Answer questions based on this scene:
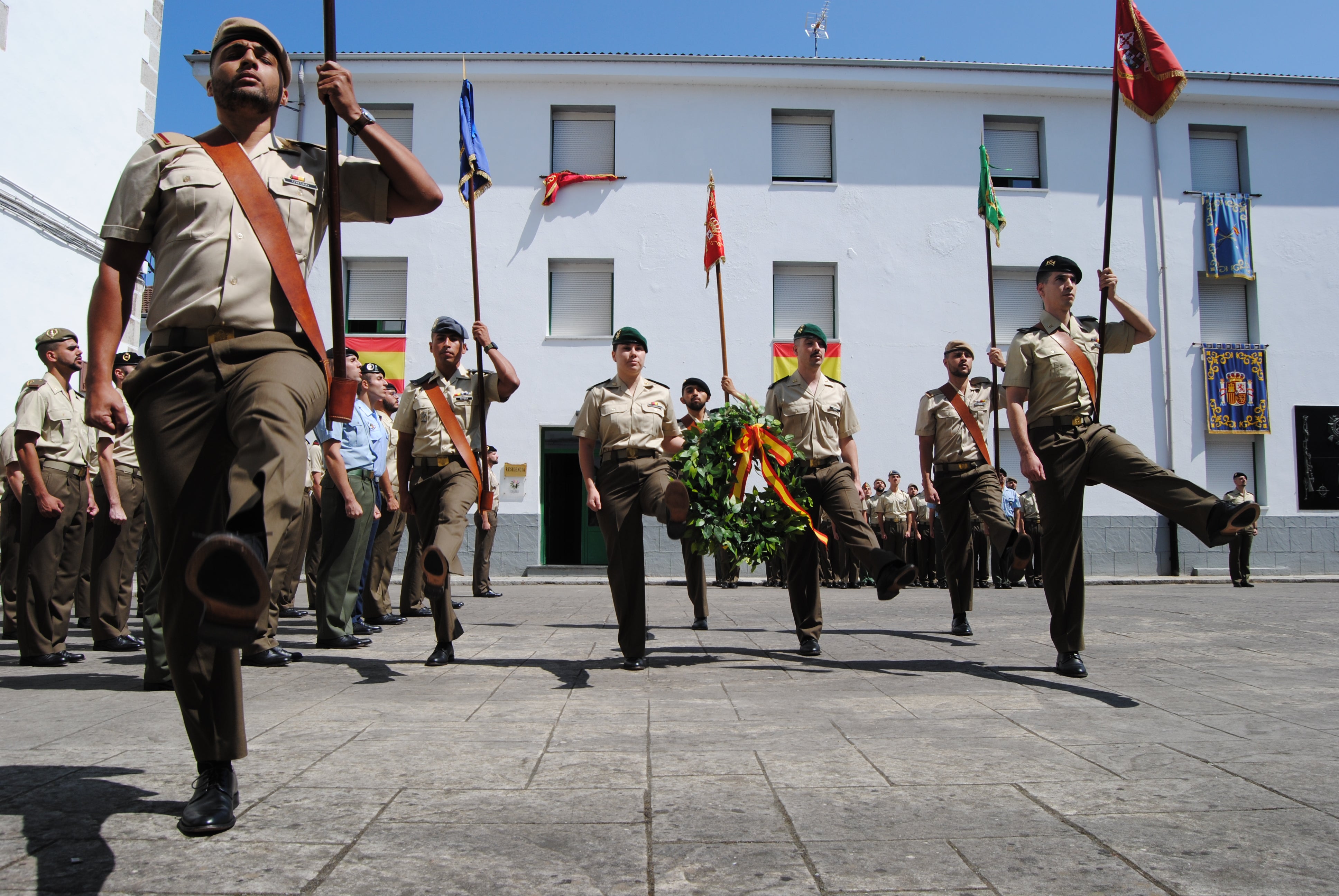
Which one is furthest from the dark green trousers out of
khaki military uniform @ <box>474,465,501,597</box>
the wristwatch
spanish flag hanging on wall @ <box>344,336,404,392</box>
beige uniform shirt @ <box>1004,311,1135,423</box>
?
spanish flag hanging on wall @ <box>344,336,404,392</box>

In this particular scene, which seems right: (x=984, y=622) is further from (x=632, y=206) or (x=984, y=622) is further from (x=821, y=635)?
(x=632, y=206)

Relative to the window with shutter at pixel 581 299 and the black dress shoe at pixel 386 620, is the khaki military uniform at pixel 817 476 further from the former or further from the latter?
the window with shutter at pixel 581 299

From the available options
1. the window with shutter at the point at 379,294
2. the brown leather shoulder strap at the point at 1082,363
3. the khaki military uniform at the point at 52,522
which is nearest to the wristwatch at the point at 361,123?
the khaki military uniform at the point at 52,522

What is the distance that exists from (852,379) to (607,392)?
14.2 m

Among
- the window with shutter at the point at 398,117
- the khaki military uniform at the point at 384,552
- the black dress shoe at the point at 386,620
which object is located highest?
the window with shutter at the point at 398,117

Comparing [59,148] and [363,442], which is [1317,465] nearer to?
[363,442]

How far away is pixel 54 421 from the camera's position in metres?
6.44

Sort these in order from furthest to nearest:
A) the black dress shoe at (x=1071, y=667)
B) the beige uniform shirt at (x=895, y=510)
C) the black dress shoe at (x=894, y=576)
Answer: the beige uniform shirt at (x=895, y=510) < the black dress shoe at (x=894, y=576) < the black dress shoe at (x=1071, y=667)

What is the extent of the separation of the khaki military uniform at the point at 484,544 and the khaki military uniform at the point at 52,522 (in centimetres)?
264

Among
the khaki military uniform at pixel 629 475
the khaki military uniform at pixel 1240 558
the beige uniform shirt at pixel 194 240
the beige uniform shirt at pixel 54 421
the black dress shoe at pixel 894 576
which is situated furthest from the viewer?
the khaki military uniform at pixel 1240 558

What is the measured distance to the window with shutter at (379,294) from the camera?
19812 mm

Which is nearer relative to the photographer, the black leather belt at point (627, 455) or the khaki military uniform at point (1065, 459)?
the khaki military uniform at point (1065, 459)

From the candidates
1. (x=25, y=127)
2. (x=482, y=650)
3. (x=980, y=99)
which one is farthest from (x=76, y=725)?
(x=980, y=99)

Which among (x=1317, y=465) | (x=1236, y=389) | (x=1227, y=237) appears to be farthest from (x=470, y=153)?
(x=1317, y=465)
